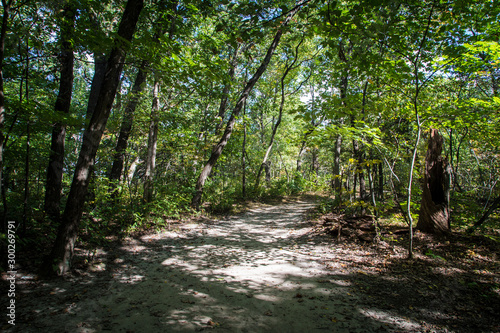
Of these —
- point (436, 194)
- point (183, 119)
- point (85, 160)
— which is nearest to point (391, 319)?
point (436, 194)

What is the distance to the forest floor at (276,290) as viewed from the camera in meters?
2.45

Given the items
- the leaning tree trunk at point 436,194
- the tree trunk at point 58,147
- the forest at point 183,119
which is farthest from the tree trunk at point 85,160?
the leaning tree trunk at point 436,194

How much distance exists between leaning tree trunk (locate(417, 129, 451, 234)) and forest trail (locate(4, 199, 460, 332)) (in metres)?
1.94

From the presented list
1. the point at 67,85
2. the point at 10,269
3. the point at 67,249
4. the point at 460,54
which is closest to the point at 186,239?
the point at 67,249

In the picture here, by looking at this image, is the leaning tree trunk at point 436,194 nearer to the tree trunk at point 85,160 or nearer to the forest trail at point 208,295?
the forest trail at point 208,295

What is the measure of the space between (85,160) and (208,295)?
9.58ft

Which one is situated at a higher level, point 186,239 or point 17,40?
point 17,40

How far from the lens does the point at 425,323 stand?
237 centimetres

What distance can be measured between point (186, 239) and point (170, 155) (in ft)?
15.2

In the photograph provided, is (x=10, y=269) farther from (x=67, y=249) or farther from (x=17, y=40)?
(x=17, y=40)

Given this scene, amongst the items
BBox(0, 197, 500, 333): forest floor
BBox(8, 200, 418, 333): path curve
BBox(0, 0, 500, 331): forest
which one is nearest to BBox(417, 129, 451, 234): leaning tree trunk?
BBox(0, 0, 500, 331): forest

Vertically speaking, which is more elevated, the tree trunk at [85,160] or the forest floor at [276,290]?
the tree trunk at [85,160]

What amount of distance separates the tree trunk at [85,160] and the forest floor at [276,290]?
343 mm

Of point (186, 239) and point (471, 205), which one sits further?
point (186, 239)
